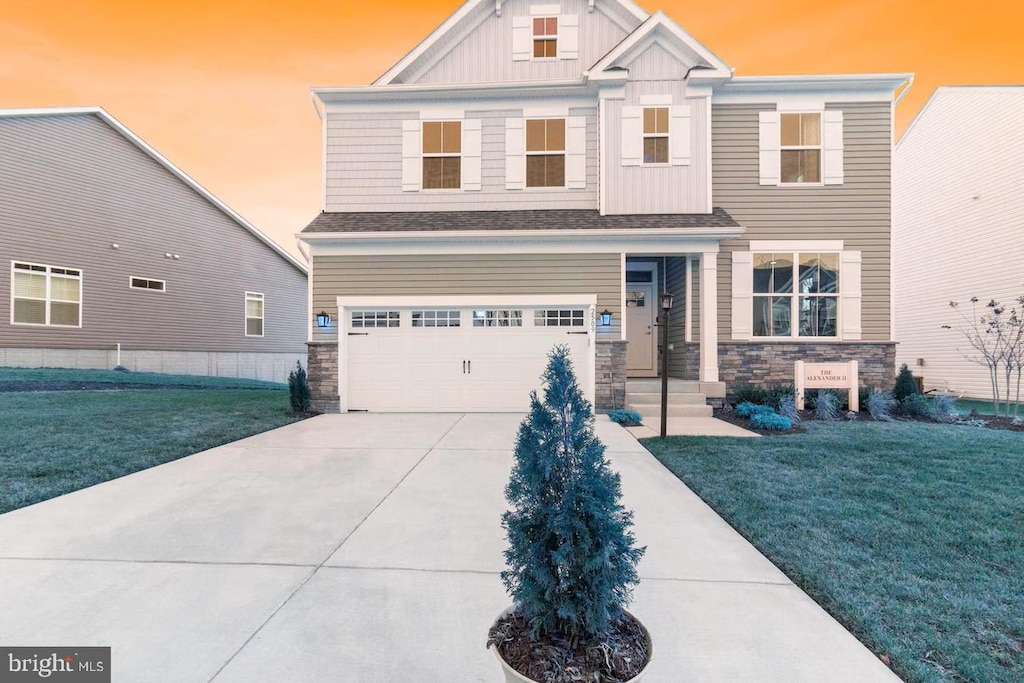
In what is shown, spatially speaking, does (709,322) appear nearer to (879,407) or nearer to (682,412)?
(682,412)

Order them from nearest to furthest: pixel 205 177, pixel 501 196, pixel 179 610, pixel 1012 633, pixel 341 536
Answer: pixel 1012 633, pixel 179 610, pixel 341 536, pixel 501 196, pixel 205 177

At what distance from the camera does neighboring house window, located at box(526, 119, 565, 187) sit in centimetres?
992

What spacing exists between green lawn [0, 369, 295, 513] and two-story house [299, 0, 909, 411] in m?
2.14

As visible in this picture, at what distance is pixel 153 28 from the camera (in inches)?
438

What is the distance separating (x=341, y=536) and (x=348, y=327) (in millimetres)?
6639

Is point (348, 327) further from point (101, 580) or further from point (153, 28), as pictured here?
point (153, 28)

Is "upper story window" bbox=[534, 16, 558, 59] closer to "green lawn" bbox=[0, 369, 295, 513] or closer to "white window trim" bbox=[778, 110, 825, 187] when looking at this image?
"white window trim" bbox=[778, 110, 825, 187]

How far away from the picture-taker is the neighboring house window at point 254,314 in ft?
58.6

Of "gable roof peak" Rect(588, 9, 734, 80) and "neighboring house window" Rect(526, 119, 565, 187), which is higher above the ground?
"gable roof peak" Rect(588, 9, 734, 80)

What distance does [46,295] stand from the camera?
12.6 m

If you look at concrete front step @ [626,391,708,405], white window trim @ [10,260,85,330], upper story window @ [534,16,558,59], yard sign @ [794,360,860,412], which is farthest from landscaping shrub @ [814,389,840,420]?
white window trim @ [10,260,85,330]

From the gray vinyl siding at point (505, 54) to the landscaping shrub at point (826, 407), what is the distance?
333 inches

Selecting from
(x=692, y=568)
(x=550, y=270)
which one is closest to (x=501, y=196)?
(x=550, y=270)

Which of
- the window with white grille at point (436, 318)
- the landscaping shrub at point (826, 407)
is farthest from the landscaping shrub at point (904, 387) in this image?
the window with white grille at point (436, 318)
